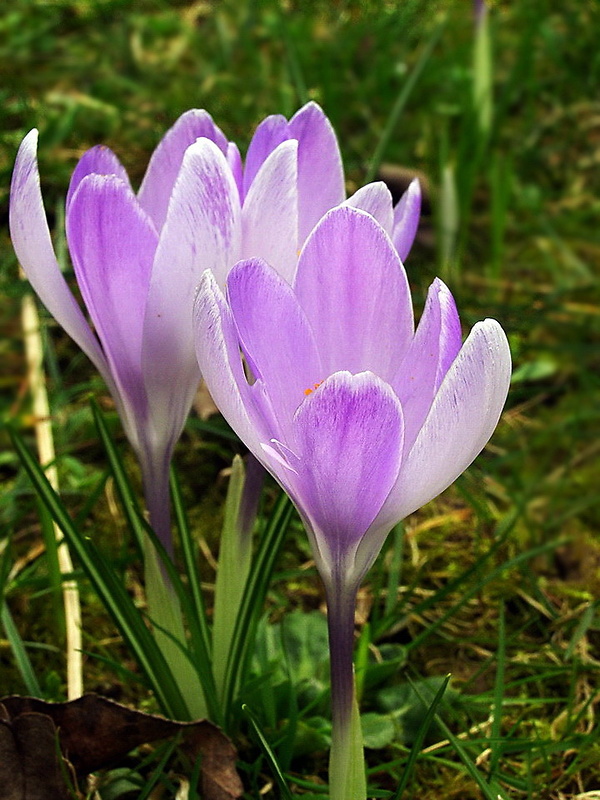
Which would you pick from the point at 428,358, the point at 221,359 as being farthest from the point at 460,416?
the point at 221,359

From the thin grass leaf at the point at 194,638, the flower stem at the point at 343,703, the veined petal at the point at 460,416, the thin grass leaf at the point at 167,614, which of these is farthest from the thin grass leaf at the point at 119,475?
the veined petal at the point at 460,416

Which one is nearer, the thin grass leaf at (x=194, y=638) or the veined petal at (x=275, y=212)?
the veined petal at (x=275, y=212)

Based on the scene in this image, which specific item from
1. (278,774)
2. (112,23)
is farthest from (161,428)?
(112,23)

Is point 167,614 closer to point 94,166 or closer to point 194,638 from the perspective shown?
point 194,638

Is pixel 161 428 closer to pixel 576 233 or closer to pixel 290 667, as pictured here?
pixel 290 667

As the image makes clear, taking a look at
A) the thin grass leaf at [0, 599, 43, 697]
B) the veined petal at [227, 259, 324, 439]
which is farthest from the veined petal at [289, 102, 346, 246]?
the thin grass leaf at [0, 599, 43, 697]

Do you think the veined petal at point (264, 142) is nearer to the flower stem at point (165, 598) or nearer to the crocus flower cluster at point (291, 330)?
the crocus flower cluster at point (291, 330)

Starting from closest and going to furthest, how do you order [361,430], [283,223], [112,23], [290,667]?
1. [361,430]
2. [283,223]
3. [290,667]
4. [112,23]

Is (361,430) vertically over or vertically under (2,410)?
over
